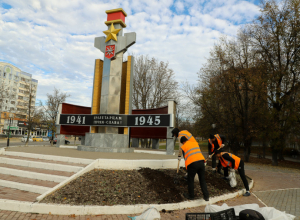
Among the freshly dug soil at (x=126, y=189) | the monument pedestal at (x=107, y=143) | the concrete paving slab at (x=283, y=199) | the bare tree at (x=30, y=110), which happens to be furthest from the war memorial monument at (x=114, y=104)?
the bare tree at (x=30, y=110)

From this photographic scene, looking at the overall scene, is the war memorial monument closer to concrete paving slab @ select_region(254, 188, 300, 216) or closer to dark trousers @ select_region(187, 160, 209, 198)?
concrete paving slab @ select_region(254, 188, 300, 216)

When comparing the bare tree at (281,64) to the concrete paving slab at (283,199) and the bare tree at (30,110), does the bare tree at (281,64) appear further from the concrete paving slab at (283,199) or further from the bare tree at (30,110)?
the bare tree at (30,110)

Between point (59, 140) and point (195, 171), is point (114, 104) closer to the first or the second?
point (59, 140)

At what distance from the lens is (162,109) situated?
14.6m

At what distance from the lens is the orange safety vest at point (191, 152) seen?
571 centimetres

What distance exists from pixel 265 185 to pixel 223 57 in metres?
15.8

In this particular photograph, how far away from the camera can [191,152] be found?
5.79 meters

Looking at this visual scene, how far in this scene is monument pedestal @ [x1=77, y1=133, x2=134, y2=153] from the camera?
12.5 meters

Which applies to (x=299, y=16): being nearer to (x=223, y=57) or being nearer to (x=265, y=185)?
(x=223, y=57)

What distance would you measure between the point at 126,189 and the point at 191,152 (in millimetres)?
2145

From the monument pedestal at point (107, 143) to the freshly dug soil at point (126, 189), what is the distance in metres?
5.52

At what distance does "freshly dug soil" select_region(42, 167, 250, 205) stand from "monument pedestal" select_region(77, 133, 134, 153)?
5.52 metres

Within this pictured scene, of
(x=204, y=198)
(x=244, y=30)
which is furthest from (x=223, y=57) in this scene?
(x=204, y=198)

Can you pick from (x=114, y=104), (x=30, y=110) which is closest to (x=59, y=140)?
(x=114, y=104)
